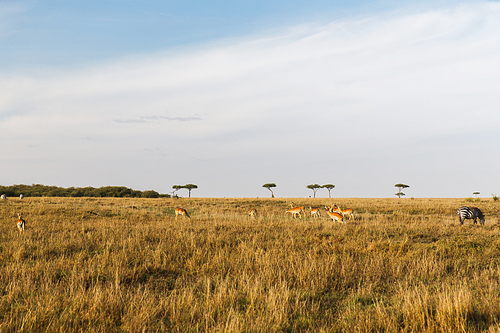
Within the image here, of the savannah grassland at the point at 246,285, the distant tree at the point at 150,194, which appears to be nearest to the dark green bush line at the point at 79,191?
the distant tree at the point at 150,194

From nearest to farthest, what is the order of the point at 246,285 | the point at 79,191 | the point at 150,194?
the point at 246,285
the point at 79,191
the point at 150,194

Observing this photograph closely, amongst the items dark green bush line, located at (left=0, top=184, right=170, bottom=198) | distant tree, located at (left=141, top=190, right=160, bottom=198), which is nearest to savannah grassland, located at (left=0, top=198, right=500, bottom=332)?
dark green bush line, located at (left=0, top=184, right=170, bottom=198)

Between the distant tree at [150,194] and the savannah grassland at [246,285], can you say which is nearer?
the savannah grassland at [246,285]

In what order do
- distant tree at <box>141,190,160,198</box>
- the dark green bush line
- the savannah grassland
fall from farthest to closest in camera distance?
1. distant tree at <box>141,190,160,198</box>
2. the dark green bush line
3. the savannah grassland

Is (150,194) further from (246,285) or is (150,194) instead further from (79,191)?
(246,285)

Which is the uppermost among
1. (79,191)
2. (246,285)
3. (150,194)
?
(79,191)

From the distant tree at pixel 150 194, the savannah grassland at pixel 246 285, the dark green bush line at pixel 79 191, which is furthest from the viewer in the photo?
the distant tree at pixel 150 194

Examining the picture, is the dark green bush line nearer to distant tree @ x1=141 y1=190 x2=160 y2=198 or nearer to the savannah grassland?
distant tree @ x1=141 y1=190 x2=160 y2=198

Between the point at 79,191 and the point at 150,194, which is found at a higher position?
the point at 79,191

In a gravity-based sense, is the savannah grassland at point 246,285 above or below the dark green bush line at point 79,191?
below

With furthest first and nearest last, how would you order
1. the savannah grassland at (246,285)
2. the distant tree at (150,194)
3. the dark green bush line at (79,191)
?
the distant tree at (150,194)
the dark green bush line at (79,191)
the savannah grassland at (246,285)

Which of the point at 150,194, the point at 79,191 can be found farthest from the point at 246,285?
the point at 79,191

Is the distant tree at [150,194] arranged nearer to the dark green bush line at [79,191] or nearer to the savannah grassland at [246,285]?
the dark green bush line at [79,191]

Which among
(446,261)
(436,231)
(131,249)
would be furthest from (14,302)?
(436,231)
